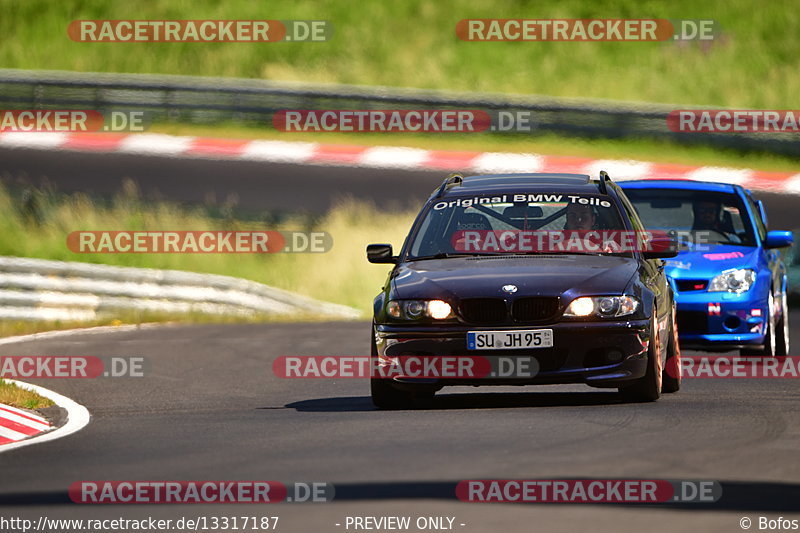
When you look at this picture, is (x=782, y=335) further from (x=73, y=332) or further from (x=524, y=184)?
(x=73, y=332)

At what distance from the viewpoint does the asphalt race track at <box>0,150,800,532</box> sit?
6996mm

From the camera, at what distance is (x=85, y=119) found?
28.0m

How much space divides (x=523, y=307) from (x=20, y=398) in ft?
12.8

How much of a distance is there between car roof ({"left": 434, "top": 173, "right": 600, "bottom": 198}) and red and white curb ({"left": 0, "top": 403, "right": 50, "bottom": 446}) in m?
3.17

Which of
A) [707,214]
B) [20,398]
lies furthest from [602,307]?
[707,214]

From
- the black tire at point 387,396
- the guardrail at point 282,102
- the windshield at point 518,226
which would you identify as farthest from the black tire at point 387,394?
the guardrail at point 282,102

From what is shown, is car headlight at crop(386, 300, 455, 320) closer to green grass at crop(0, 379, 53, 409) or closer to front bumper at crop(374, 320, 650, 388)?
front bumper at crop(374, 320, 650, 388)

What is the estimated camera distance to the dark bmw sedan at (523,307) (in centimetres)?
1027

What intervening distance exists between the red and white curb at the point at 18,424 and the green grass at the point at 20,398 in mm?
425

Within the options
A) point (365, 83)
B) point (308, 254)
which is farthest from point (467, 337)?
point (365, 83)

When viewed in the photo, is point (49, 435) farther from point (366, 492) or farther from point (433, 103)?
point (433, 103)

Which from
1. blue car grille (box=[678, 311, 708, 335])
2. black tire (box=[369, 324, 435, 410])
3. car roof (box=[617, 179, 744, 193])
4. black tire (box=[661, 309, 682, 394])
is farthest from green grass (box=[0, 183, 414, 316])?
black tire (box=[369, 324, 435, 410])

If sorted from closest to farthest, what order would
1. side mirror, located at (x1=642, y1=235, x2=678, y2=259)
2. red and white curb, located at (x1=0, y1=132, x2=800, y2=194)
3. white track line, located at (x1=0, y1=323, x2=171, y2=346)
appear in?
side mirror, located at (x1=642, y1=235, x2=678, y2=259) → white track line, located at (x1=0, y1=323, x2=171, y2=346) → red and white curb, located at (x1=0, y1=132, x2=800, y2=194)

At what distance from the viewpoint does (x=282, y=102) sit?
28.4 metres
